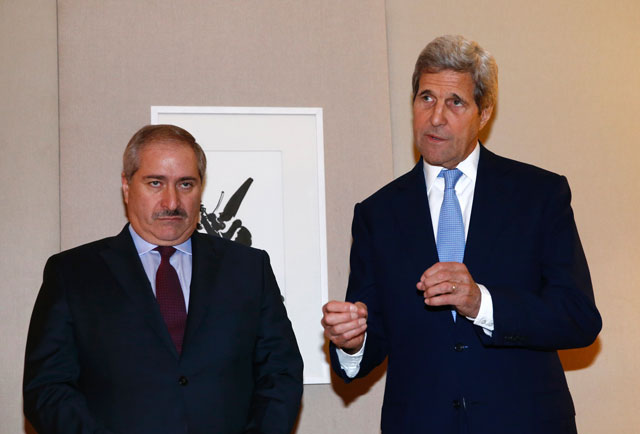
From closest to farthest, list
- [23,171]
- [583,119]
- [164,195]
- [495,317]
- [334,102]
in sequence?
[495,317]
[164,195]
[23,171]
[334,102]
[583,119]

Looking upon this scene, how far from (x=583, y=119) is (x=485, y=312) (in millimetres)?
1939

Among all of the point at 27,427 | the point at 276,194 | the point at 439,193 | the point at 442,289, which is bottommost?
the point at 27,427

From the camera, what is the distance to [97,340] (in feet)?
8.14

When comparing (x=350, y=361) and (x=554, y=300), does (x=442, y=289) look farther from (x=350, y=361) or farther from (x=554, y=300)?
(x=350, y=361)

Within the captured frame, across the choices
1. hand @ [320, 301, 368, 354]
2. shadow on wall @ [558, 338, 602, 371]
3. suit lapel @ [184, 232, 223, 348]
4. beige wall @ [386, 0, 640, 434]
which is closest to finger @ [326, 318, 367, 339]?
hand @ [320, 301, 368, 354]

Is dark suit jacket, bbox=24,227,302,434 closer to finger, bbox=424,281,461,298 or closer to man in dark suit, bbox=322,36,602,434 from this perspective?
man in dark suit, bbox=322,36,602,434

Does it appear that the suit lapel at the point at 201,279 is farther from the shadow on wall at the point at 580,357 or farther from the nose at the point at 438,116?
the shadow on wall at the point at 580,357

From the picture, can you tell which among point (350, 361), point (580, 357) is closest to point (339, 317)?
point (350, 361)

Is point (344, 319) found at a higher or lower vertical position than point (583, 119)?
lower

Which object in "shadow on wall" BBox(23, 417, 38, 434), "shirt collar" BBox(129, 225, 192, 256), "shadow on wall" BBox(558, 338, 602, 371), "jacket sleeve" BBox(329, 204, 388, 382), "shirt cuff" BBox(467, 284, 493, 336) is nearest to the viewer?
"shirt cuff" BBox(467, 284, 493, 336)

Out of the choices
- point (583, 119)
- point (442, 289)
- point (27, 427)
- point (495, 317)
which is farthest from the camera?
point (583, 119)

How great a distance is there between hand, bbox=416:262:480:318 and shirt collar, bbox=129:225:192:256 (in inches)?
39.0

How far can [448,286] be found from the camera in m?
2.13

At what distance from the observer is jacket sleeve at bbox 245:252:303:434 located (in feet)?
8.34
